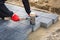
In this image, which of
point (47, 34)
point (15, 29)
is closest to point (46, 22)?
point (47, 34)

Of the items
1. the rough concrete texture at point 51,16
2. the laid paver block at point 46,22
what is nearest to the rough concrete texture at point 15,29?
the laid paver block at point 46,22

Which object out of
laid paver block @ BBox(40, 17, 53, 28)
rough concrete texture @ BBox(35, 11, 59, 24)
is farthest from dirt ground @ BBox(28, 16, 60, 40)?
rough concrete texture @ BBox(35, 11, 59, 24)

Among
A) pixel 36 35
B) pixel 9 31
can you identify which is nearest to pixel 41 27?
pixel 36 35

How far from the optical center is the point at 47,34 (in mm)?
3432

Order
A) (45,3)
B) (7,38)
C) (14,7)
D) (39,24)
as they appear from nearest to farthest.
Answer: (7,38) → (39,24) → (14,7) → (45,3)

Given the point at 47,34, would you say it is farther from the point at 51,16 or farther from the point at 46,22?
the point at 51,16

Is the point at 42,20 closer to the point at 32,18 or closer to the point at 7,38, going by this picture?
the point at 32,18

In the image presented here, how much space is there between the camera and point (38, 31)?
3.54 meters

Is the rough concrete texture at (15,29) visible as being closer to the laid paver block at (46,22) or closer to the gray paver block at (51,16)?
the laid paver block at (46,22)

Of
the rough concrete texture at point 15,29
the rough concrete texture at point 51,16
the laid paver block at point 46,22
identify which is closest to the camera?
the rough concrete texture at point 15,29

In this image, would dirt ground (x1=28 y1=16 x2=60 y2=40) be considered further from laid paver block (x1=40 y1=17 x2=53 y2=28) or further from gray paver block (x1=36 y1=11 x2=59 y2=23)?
gray paver block (x1=36 y1=11 x2=59 y2=23)

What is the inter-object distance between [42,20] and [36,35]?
495 millimetres

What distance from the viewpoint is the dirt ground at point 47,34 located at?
3314mm

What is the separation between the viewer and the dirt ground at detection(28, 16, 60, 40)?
3.31m
